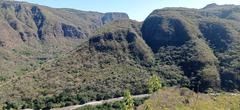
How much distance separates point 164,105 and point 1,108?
259 ft

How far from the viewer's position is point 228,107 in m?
151

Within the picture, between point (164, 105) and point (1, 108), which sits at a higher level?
point (164, 105)

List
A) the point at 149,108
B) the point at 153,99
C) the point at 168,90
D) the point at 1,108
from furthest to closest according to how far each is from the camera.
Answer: the point at 1,108, the point at 168,90, the point at 153,99, the point at 149,108

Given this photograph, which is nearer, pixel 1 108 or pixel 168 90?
pixel 168 90

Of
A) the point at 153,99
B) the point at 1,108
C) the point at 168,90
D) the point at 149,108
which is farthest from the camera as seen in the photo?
the point at 1,108

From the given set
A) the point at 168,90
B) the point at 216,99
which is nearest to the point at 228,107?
the point at 216,99

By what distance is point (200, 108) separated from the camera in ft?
473

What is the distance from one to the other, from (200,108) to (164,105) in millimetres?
11510

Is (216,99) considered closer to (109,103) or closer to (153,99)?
(153,99)

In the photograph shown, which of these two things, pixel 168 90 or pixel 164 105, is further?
pixel 168 90

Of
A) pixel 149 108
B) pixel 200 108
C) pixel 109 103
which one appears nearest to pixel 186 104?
pixel 200 108

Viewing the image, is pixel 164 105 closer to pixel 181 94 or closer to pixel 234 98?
pixel 181 94

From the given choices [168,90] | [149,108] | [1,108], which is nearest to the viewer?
[149,108]

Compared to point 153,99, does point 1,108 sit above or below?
below
